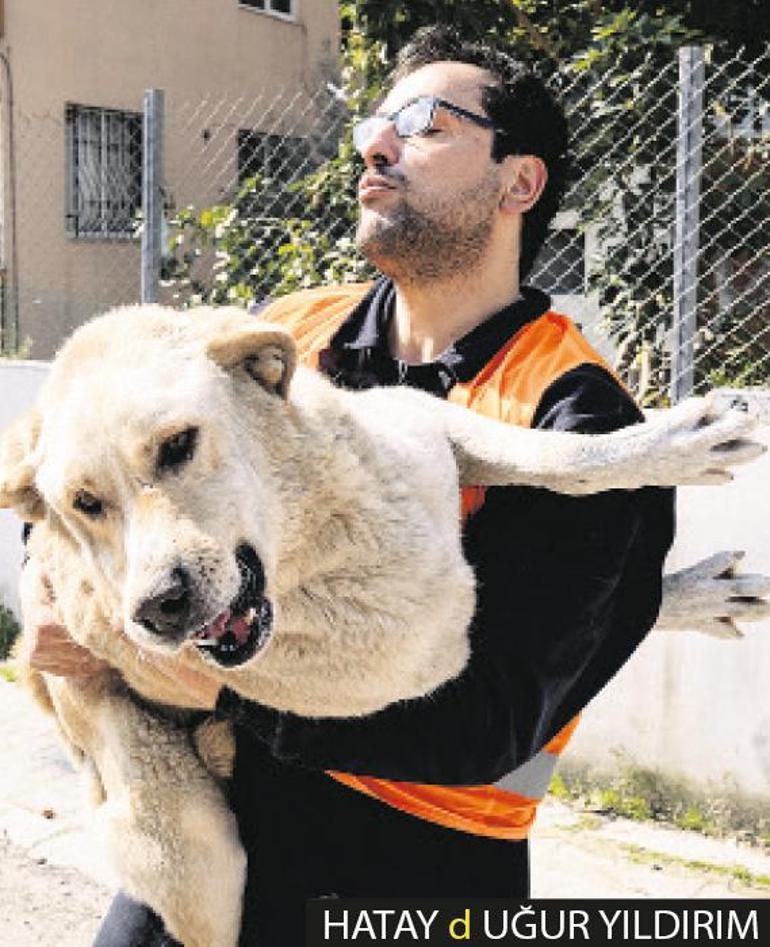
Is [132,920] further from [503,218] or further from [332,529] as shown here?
[503,218]

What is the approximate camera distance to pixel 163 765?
2.55 metres

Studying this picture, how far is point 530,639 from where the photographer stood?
7.27ft

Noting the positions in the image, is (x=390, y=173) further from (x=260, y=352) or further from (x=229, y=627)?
(x=229, y=627)

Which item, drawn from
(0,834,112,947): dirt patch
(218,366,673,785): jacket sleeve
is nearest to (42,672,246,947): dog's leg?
(218,366,673,785): jacket sleeve

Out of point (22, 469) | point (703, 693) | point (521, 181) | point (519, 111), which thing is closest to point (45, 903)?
point (703, 693)

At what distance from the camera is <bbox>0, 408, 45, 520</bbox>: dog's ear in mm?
2309

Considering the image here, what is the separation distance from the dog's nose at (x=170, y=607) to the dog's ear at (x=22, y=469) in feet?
1.57

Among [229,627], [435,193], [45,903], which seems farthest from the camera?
[45,903]

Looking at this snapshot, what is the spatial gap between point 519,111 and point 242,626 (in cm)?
137

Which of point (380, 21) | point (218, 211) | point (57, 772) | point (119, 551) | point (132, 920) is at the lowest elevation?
point (57, 772)

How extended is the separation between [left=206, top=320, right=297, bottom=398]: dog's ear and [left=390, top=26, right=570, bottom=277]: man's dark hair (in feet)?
2.45

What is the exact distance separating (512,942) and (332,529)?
0.95 meters

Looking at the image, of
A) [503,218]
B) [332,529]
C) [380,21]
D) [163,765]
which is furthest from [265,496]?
[380,21]

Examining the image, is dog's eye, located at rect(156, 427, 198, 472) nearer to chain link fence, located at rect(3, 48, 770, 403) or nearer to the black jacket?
the black jacket
